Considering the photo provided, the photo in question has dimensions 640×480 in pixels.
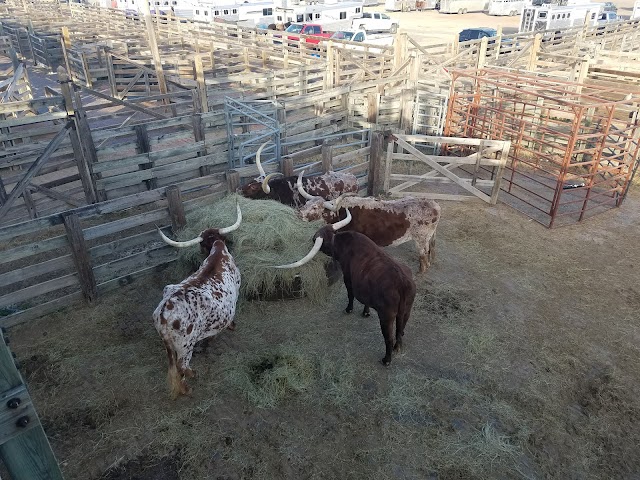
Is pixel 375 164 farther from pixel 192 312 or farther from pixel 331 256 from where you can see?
pixel 192 312

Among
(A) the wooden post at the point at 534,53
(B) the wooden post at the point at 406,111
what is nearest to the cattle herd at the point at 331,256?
(B) the wooden post at the point at 406,111

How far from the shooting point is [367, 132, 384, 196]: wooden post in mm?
9227

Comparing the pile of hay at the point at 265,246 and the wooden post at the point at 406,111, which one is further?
the wooden post at the point at 406,111

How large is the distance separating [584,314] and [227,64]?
16945mm

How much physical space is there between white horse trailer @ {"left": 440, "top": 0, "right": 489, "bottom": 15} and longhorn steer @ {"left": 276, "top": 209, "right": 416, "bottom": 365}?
5263cm

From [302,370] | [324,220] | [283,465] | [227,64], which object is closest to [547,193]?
[324,220]

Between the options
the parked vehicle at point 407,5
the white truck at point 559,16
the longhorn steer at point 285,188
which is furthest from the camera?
the parked vehicle at point 407,5

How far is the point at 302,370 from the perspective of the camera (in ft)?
17.6

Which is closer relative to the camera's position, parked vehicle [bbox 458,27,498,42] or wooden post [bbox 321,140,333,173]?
wooden post [bbox 321,140,333,173]

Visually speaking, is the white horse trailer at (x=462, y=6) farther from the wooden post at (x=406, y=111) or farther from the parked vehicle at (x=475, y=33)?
the wooden post at (x=406, y=111)

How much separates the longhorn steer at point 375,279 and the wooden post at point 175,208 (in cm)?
228

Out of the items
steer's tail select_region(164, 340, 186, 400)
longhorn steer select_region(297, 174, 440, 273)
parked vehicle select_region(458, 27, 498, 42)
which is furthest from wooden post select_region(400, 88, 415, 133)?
parked vehicle select_region(458, 27, 498, 42)

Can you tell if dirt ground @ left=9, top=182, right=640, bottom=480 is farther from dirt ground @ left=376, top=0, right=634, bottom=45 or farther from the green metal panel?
dirt ground @ left=376, top=0, right=634, bottom=45

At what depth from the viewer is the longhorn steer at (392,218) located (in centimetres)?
709
